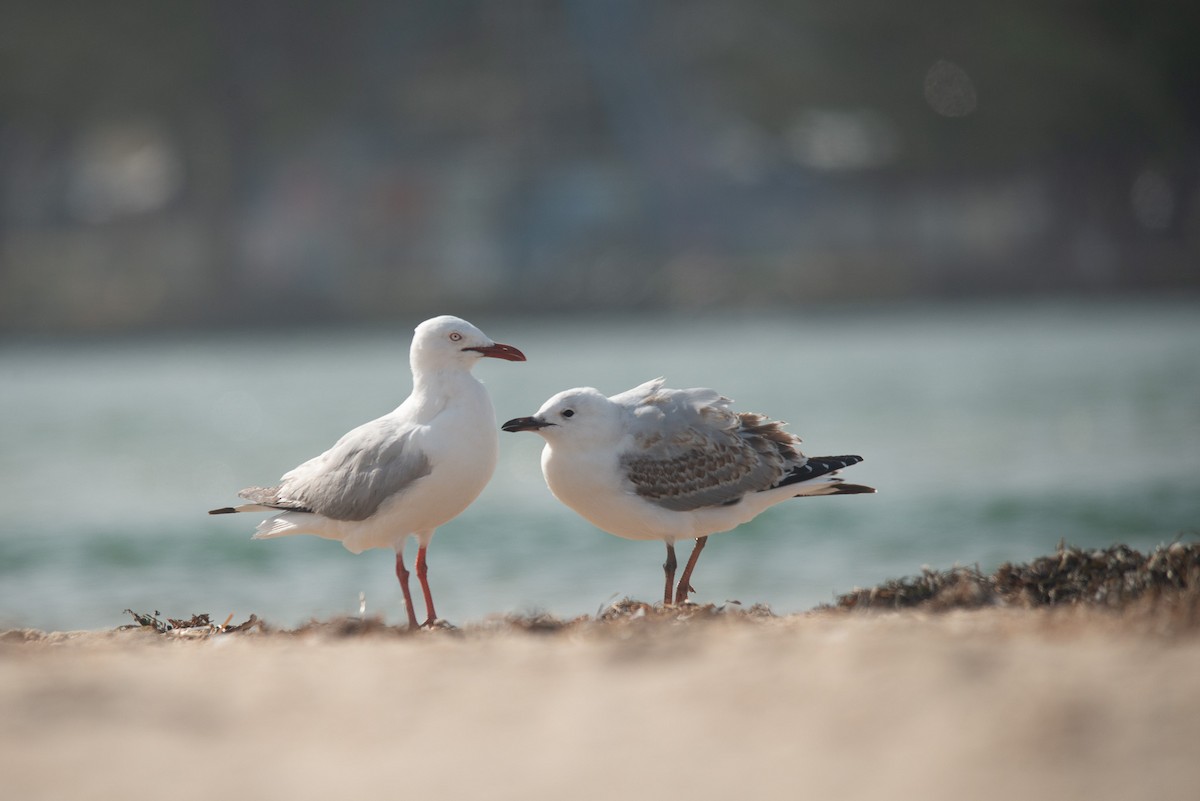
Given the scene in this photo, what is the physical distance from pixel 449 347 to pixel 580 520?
8.87m

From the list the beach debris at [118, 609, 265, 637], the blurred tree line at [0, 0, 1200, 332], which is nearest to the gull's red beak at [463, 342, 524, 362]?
the beach debris at [118, 609, 265, 637]

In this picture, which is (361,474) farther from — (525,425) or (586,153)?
(586,153)

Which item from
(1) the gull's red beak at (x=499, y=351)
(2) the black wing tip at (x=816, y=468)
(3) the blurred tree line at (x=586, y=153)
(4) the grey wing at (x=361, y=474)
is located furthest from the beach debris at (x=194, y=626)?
(3) the blurred tree line at (x=586, y=153)

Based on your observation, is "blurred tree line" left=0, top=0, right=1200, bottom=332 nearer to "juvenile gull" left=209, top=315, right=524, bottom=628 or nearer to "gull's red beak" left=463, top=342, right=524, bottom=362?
"gull's red beak" left=463, top=342, right=524, bottom=362

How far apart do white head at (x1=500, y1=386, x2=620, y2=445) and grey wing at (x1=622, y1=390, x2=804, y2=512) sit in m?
0.17

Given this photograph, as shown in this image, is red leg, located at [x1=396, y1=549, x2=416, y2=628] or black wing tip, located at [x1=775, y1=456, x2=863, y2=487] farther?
black wing tip, located at [x1=775, y1=456, x2=863, y2=487]

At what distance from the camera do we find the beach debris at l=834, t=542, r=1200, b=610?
19.0ft

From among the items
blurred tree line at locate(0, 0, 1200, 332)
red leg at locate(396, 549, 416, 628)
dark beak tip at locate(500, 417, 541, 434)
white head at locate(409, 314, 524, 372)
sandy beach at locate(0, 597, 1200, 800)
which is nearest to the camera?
sandy beach at locate(0, 597, 1200, 800)

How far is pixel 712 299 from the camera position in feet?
157

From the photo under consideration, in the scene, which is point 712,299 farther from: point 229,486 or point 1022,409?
point 229,486

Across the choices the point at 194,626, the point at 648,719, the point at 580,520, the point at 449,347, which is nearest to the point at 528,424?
the point at 449,347

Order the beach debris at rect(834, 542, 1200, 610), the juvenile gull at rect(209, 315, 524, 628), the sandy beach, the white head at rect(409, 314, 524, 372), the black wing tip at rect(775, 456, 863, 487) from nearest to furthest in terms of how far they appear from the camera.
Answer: the sandy beach
the beach debris at rect(834, 542, 1200, 610)
the juvenile gull at rect(209, 315, 524, 628)
the white head at rect(409, 314, 524, 372)
the black wing tip at rect(775, 456, 863, 487)

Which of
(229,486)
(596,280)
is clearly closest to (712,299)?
(596,280)

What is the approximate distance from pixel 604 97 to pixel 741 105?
5209 mm
